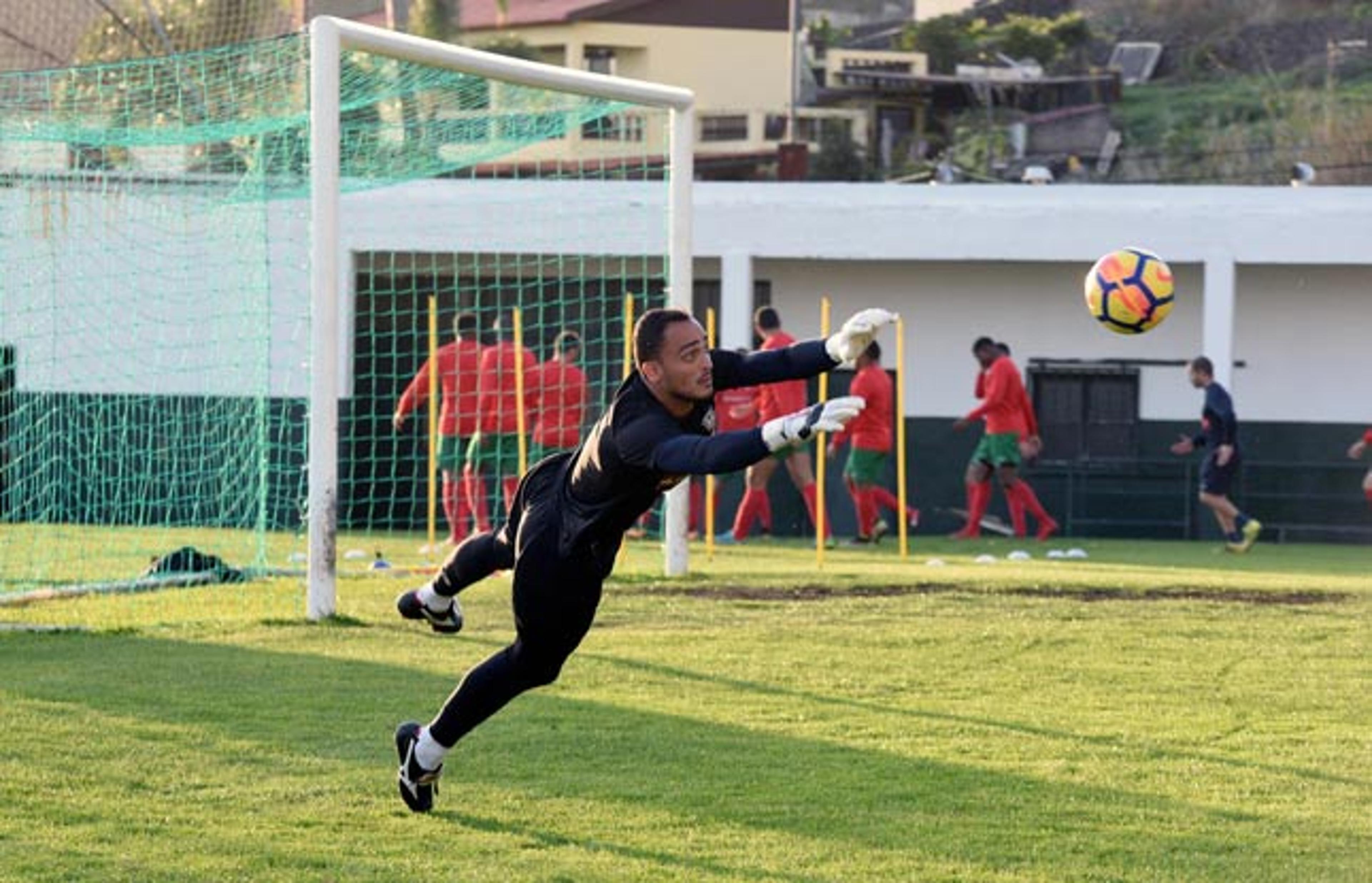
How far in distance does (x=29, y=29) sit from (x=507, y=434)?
67.0 ft

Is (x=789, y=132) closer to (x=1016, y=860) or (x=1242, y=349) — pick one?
(x=1242, y=349)

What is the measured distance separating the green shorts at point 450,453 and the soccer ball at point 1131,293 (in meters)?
9.41

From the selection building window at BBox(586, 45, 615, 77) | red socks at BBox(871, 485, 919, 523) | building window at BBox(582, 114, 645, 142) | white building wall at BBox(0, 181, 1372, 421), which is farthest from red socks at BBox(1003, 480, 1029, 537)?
building window at BBox(586, 45, 615, 77)

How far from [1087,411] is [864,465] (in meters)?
5.73

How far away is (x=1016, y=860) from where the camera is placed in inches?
294

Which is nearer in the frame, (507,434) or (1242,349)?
(507,434)

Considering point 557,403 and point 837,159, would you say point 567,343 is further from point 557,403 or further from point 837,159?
point 837,159

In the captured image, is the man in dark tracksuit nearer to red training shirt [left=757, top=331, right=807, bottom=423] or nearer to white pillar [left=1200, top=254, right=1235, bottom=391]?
white pillar [left=1200, top=254, right=1235, bottom=391]

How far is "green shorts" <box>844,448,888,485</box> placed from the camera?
893 inches

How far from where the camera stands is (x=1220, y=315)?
26484 mm

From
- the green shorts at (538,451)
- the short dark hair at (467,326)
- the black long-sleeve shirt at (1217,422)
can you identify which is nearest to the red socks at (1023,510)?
the black long-sleeve shirt at (1217,422)

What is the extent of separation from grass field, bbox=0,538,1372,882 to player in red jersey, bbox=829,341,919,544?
6253 millimetres

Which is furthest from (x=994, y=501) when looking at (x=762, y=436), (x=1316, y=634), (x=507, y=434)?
(x=762, y=436)

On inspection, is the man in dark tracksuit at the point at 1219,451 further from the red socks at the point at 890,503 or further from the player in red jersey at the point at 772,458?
the player in red jersey at the point at 772,458
